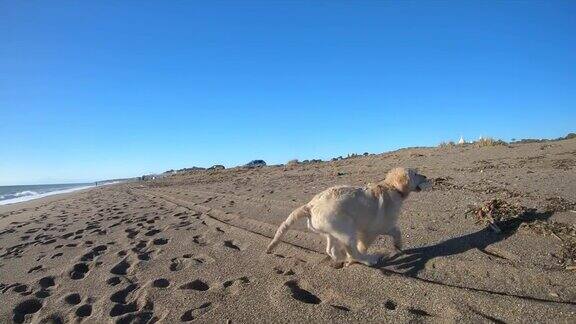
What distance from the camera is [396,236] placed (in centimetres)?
569

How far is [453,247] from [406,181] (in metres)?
1.00

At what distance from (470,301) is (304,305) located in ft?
5.11

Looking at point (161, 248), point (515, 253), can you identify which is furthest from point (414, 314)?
point (161, 248)

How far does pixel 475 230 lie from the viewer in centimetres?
607

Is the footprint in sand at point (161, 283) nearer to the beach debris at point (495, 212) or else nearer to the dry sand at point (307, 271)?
the dry sand at point (307, 271)

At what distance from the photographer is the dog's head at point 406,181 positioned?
5.62m

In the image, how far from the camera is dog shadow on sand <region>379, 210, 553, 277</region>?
207 inches

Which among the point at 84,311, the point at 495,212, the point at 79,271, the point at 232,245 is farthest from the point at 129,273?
the point at 495,212

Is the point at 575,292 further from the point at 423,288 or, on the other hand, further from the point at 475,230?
the point at 475,230

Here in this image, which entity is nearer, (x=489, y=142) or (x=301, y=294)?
(x=301, y=294)

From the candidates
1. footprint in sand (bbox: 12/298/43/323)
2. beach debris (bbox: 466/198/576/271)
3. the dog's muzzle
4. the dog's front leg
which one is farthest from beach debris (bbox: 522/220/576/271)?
footprint in sand (bbox: 12/298/43/323)

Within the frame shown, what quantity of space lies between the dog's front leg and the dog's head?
0.46 metres

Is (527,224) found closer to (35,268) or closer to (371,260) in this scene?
(371,260)

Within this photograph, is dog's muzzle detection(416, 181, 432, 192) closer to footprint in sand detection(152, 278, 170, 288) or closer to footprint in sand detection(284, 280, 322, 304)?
footprint in sand detection(284, 280, 322, 304)
